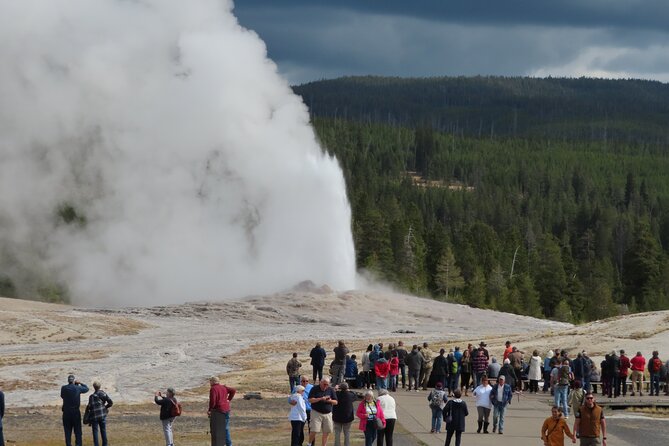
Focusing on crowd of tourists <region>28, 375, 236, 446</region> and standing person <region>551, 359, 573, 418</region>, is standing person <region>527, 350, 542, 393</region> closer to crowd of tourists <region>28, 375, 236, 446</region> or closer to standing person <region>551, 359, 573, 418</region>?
standing person <region>551, 359, 573, 418</region>

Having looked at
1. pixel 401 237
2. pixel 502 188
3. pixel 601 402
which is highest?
pixel 502 188

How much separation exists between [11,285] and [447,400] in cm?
7562

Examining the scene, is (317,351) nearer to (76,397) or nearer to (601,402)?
(601,402)

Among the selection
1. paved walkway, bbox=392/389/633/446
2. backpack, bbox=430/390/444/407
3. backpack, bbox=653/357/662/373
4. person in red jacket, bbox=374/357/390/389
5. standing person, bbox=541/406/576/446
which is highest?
backpack, bbox=653/357/662/373

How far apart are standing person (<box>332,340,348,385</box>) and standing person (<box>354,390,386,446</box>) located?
39.3ft

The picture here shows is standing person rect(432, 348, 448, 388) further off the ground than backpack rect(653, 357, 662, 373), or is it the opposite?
backpack rect(653, 357, 662, 373)

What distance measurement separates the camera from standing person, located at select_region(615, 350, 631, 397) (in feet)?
115

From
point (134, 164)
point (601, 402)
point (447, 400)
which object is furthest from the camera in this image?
point (134, 164)

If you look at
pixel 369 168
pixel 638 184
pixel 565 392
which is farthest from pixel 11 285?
pixel 638 184

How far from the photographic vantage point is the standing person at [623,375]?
115 feet

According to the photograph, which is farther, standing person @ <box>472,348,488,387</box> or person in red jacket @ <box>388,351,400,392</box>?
person in red jacket @ <box>388,351,400,392</box>

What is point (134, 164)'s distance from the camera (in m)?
95.4

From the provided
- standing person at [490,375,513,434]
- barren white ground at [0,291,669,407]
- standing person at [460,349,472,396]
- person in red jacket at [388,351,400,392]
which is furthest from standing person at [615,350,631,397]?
barren white ground at [0,291,669,407]

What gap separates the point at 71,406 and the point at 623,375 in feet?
57.4
